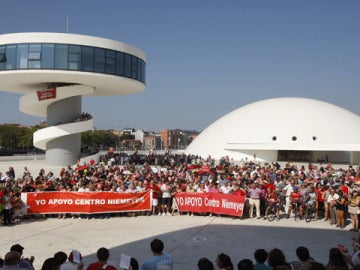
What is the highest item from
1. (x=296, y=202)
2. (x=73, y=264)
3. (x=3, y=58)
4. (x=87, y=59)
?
(x=87, y=59)

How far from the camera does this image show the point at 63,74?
32.8 m

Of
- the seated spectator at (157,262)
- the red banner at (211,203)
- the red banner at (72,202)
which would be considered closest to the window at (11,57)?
the red banner at (72,202)

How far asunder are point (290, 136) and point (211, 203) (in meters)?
32.2

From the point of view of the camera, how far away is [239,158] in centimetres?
4522

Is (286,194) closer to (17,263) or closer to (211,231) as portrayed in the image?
(211,231)

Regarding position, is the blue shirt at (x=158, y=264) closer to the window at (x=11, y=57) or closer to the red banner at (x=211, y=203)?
the red banner at (x=211, y=203)

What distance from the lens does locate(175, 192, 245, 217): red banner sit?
48.8ft

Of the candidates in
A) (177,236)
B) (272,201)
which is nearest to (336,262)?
(177,236)

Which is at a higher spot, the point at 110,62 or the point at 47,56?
the point at 110,62

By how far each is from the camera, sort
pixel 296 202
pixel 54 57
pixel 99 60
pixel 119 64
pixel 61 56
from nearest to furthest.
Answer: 1. pixel 296 202
2. pixel 54 57
3. pixel 61 56
4. pixel 99 60
5. pixel 119 64

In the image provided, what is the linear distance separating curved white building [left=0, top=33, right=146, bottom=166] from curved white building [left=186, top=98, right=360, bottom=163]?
14850 millimetres

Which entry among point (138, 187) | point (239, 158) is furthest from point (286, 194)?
point (239, 158)

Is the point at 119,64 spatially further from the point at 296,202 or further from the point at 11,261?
the point at 11,261

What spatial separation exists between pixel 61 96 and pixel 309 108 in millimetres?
33085
